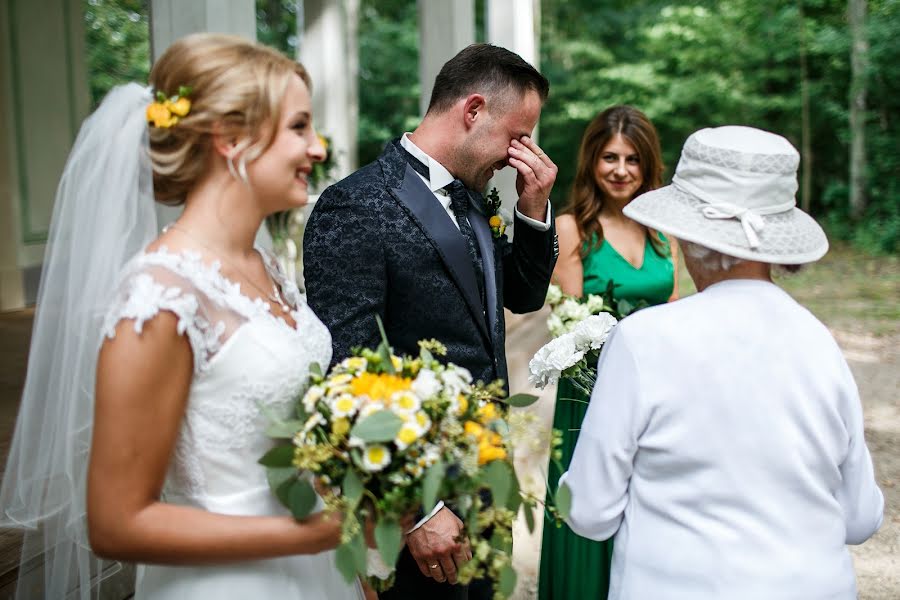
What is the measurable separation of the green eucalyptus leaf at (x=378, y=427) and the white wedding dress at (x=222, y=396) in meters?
0.23

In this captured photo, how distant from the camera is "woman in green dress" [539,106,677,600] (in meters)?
3.83

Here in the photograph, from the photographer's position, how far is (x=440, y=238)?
254 centimetres

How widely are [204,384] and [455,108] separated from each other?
132 centimetres

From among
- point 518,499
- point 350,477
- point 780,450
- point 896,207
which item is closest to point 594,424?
point 518,499

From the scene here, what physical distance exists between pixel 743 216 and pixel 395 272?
3.23 feet

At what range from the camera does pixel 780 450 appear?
179 cm

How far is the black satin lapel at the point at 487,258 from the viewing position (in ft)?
8.81

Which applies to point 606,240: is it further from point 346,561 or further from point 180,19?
point 346,561

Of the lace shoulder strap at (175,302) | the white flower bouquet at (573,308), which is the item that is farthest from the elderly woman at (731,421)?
the white flower bouquet at (573,308)

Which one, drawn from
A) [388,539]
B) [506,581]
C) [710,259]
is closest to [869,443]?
[710,259]

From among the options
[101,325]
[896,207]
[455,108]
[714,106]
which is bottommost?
[896,207]

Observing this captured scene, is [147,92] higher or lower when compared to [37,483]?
higher

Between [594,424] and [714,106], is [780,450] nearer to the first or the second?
[594,424]

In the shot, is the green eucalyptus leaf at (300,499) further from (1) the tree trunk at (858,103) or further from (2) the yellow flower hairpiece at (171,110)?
(1) the tree trunk at (858,103)
